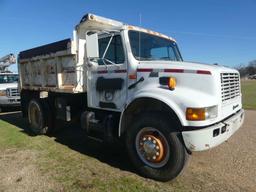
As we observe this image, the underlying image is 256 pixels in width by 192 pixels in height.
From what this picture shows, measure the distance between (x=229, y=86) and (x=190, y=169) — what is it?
159 cm

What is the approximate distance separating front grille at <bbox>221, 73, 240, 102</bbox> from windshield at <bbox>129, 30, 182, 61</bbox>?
1.46m

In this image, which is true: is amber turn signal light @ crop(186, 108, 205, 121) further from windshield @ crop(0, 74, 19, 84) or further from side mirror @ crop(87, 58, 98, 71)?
windshield @ crop(0, 74, 19, 84)

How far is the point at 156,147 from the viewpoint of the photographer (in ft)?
14.1

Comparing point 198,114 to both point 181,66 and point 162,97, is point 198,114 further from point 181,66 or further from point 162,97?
point 181,66

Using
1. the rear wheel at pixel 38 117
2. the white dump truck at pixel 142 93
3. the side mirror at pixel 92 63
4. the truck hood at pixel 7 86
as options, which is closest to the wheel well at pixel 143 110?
the white dump truck at pixel 142 93

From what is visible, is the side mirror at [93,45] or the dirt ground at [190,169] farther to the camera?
the side mirror at [93,45]

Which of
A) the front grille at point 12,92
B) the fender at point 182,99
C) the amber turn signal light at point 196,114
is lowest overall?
the front grille at point 12,92

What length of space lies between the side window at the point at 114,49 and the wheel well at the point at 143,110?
0.90 m

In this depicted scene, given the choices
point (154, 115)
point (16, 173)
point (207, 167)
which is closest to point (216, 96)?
point (154, 115)

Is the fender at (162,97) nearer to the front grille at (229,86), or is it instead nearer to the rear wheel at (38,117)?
the front grille at (229,86)

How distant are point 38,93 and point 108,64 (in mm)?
3300

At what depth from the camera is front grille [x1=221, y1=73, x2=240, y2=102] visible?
4227mm

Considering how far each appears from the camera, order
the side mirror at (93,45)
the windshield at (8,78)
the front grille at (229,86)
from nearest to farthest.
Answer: the front grille at (229,86), the side mirror at (93,45), the windshield at (8,78)

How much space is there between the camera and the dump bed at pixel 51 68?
6004 millimetres
